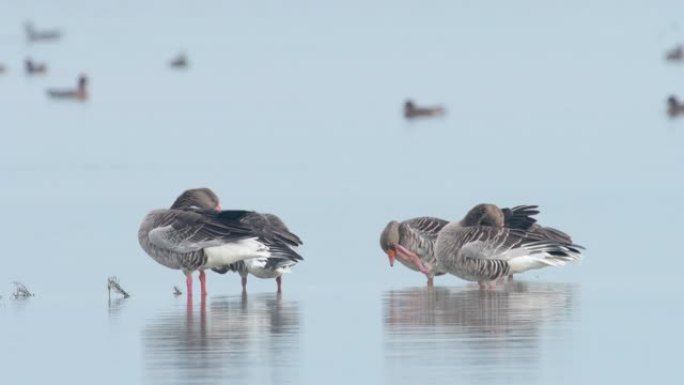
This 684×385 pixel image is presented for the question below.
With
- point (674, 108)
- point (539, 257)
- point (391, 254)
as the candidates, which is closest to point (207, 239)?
point (391, 254)

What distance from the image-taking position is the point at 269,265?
2153 cm

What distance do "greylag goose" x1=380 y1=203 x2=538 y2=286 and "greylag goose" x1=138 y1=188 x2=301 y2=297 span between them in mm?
1696

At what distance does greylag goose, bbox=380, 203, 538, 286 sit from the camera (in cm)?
2280

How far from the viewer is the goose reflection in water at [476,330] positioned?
15.3m

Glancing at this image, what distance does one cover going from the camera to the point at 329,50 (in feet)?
369

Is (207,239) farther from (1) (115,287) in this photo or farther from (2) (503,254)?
(2) (503,254)

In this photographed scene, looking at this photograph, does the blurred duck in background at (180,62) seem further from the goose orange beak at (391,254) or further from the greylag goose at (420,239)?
the goose orange beak at (391,254)

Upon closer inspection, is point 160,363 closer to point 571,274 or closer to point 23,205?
point 571,274

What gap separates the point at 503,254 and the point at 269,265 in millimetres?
2464

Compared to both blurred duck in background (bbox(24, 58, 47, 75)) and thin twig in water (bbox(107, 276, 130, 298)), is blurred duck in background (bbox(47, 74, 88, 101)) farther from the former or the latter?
thin twig in water (bbox(107, 276, 130, 298))

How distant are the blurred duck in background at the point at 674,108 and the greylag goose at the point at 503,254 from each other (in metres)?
35.0

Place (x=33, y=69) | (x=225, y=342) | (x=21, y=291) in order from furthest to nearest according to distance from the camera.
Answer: (x=33, y=69), (x=21, y=291), (x=225, y=342)

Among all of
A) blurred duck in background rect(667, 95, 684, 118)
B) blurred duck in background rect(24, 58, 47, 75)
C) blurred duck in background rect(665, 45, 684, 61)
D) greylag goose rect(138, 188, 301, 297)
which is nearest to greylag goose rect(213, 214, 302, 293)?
greylag goose rect(138, 188, 301, 297)

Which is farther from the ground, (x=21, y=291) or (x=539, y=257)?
(x=539, y=257)
